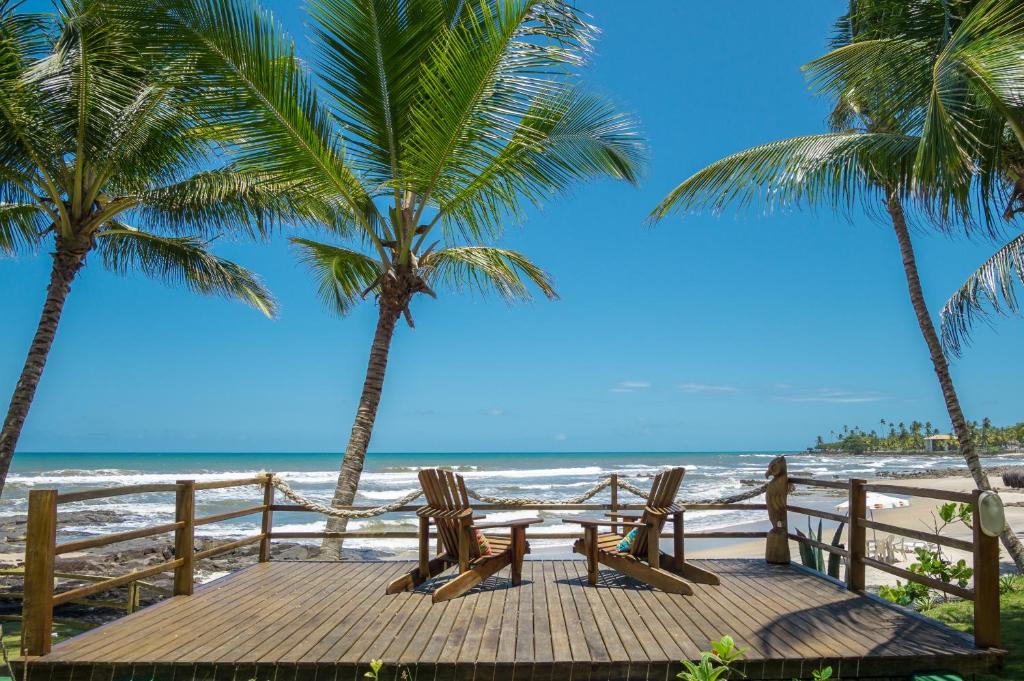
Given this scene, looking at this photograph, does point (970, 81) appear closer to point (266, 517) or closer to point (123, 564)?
point (266, 517)

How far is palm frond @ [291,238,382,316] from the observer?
917 cm

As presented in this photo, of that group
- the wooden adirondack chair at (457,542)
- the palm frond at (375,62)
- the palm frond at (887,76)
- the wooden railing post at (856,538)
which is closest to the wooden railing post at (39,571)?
the wooden adirondack chair at (457,542)

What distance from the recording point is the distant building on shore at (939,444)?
75.4m

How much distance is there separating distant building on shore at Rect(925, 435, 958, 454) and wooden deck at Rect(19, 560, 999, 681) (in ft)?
256

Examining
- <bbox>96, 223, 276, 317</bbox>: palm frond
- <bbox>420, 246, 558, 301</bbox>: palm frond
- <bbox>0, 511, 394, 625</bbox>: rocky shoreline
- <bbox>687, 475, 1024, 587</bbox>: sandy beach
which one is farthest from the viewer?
<bbox>687, 475, 1024, 587</bbox>: sandy beach

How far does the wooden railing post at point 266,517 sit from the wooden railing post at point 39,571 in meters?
2.76

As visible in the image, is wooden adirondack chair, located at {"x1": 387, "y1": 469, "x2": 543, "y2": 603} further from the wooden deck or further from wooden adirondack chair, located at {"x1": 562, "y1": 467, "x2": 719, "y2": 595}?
wooden adirondack chair, located at {"x1": 562, "y1": 467, "x2": 719, "y2": 595}

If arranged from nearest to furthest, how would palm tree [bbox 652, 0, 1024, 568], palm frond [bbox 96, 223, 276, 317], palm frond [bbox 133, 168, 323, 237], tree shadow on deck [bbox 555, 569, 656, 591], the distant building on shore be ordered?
tree shadow on deck [bbox 555, 569, 656, 591] → palm tree [bbox 652, 0, 1024, 568] → palm frond [bbox 133, 168, 323, 237] → palm frond [bbox 96, 223, 276, 317] → the distant building on shore

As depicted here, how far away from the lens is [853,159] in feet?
21.9

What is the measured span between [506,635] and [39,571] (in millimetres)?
2626

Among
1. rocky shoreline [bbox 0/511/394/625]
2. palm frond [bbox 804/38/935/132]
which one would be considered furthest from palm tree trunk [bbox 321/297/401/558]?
palm frond [bbox 804/38/935/132]

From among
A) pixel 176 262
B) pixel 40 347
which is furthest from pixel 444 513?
pixel 176 262

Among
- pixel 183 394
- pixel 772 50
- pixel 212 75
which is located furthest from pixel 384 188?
pixel 183 394

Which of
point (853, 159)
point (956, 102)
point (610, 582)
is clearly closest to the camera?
point (956, 102)
